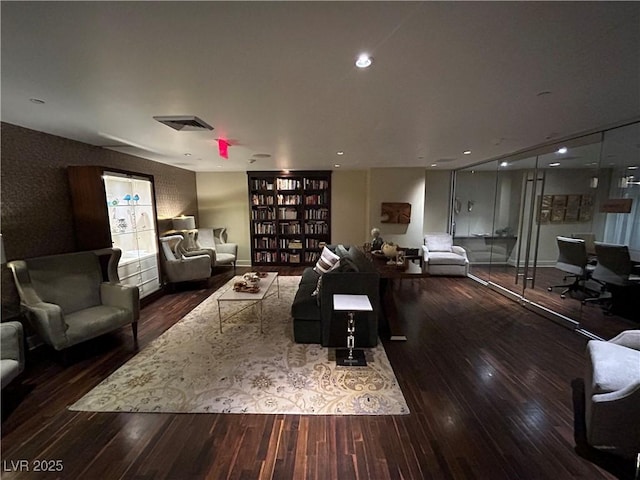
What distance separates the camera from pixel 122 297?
3.03 m

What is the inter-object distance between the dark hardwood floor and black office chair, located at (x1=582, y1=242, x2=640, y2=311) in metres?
1.40

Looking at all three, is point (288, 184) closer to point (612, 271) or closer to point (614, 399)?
point (612, 271)

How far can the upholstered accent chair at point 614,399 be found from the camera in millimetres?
1610

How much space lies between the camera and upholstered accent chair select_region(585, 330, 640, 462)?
161 cm

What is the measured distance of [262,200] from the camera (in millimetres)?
6840

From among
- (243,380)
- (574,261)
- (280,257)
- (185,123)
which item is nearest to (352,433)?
(243,380)

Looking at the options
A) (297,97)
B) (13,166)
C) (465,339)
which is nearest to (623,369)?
(465,339)

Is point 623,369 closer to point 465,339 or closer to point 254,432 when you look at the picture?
point 465,339

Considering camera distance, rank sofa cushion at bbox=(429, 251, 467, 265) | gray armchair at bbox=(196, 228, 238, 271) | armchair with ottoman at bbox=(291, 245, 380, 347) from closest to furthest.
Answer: armchair with ottoman at bbox=(291, 245, 380, 347), sofa cushion at bbox=(429, 251, 467, 265), gray armchair at bbox=(196, 228, 238, 271)

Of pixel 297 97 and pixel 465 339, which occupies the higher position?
pixel 297 97

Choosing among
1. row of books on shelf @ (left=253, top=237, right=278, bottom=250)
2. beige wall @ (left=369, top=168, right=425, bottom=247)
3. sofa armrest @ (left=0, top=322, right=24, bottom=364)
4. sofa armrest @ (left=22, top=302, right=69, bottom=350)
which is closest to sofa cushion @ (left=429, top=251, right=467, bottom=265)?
beige wall @ (left=369, top=168, right=425, bottom=247)

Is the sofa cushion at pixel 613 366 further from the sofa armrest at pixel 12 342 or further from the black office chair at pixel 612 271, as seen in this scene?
the sofa armrest at pixel 12 342

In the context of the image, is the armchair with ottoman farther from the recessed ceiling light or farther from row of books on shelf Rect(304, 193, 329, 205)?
row of books on shelf Rect(304, 193, 329, 205)

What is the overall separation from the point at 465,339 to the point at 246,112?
11.3ft
